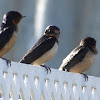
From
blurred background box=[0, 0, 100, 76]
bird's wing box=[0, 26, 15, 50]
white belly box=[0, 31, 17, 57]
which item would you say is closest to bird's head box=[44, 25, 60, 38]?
bird's wing box=[0, 26, 15, 50]

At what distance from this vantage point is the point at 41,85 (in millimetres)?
8039

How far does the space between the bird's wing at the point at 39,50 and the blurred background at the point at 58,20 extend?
10.5 metres

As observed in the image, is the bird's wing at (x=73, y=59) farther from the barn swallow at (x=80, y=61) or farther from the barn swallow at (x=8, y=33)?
the barn swallow at (x=8, y=33)

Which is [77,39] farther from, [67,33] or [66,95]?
[66,95]

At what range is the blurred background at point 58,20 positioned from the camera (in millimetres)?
21438

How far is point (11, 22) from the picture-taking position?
9914mm

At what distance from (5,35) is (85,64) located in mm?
1770

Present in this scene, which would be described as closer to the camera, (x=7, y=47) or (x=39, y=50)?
(x=7, y=47)

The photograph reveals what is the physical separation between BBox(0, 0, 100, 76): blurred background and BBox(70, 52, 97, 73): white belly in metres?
10.2

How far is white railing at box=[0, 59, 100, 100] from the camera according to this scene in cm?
757

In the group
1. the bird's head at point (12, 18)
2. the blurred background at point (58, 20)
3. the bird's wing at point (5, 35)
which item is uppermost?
the blurred background at point (58, 20)

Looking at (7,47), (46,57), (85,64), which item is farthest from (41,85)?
(85,64)

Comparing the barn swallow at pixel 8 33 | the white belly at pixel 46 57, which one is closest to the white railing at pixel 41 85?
the white belly at pixel 46 57

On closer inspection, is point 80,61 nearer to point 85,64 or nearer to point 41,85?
point 85,64
